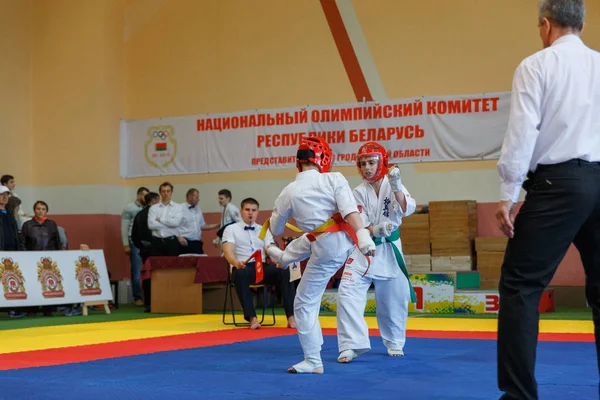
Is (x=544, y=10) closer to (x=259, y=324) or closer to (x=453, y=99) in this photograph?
(x=259, y=324)

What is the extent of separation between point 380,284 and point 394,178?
3.18ft

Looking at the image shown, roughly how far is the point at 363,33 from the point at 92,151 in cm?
539

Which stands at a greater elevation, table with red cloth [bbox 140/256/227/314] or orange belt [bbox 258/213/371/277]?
orange belt [bbox 258/213/371/277]

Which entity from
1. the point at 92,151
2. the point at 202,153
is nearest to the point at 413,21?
the point at 202,153

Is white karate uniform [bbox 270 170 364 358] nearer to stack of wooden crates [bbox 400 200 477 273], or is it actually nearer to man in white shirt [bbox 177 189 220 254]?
stack of wooden crates [bbox 400 200 477 273]

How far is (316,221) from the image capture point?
5832 millimetres

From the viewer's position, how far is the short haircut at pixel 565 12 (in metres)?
3.63

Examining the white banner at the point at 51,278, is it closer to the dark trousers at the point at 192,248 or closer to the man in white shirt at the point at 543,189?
the dark trousers at the point at 192,248

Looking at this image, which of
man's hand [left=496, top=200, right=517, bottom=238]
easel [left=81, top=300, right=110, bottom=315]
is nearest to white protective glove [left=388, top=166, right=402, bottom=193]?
man's hand [left=496, top=200, right=517, bottom=238]

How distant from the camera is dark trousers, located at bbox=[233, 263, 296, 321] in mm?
9781

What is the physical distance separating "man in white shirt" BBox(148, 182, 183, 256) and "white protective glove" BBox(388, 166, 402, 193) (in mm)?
7574

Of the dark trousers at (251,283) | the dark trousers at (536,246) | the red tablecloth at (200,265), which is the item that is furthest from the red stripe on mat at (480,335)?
the dark trousers at (536,246)

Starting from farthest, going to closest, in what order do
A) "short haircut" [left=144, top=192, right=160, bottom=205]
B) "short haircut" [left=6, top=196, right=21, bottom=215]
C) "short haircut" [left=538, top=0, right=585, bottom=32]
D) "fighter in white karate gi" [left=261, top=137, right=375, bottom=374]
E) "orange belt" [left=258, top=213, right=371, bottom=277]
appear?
"short haircut" [left=144, top=192, right=160, bottom=205], "short haircut" [left=6, top=196, right=21, bottom=215], "orange belt" [left=258, top=213, right=371, bottom=277], "fighter in white karate gi" [left=261, top=137, right=375, bottom=374], "short haircut" [left=538, top=0, right=585, bottom=32]

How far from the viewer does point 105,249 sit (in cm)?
1562
